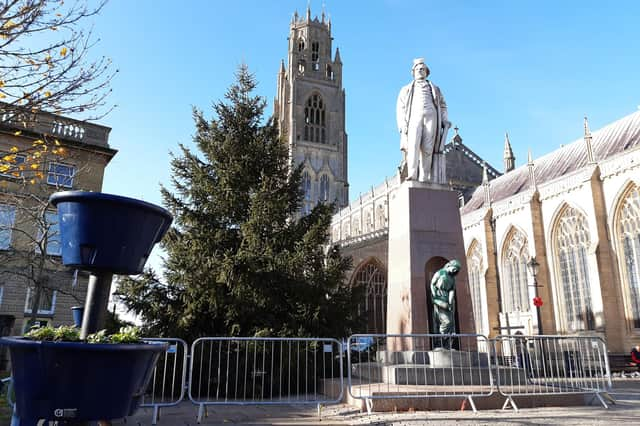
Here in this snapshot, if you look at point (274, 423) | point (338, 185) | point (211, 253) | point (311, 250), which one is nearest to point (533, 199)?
point (311, 250)

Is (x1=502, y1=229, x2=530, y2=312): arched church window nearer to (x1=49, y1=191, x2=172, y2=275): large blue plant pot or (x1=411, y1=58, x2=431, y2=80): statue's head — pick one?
(x1=411, y1=58, x2=431, y2=80): statue's head

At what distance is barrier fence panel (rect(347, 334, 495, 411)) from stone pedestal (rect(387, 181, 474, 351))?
0.24 metres

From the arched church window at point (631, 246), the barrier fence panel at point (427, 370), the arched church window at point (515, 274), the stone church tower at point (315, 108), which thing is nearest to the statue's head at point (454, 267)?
the barrier fence panel at point (427, 370)

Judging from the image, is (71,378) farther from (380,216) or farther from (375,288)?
(380,216)

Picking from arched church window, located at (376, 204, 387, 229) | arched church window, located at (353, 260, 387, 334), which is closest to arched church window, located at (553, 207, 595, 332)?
arched church window, located at (353, 260, 387, 334)

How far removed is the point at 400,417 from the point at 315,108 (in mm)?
59552

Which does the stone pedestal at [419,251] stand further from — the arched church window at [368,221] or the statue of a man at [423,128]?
the arched church window at [368,221]

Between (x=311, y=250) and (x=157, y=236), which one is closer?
(x=157, y=236)

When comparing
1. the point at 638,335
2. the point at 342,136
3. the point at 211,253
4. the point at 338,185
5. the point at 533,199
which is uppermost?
the point at 342,136

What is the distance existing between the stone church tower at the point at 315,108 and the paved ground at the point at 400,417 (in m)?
48.9

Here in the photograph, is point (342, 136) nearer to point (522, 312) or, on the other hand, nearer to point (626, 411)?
point (522, 312)

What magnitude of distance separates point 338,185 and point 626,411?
53806 mm

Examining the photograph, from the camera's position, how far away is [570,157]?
92.5 feet

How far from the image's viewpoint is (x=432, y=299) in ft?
26.5
